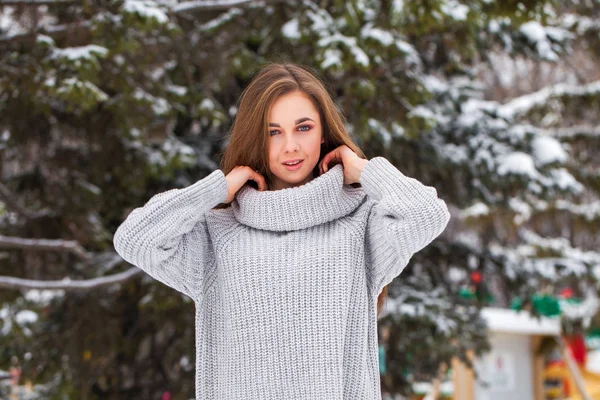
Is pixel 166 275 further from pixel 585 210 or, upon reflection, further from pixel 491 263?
pixel 585 210

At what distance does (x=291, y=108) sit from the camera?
95.8 inches

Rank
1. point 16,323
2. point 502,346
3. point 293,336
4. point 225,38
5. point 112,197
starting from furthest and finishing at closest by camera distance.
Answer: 1. point 502,346
2. point 112,197
3. point 225,38
4. point 16,323
5. point 293,336

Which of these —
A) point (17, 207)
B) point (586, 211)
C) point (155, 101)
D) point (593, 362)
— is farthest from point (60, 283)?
point (593, 362)

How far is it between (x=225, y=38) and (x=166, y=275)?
3502 millimetres

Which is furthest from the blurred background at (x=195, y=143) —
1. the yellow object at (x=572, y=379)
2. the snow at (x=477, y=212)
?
the yellow object at (x=572, y=379)

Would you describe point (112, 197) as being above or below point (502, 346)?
above

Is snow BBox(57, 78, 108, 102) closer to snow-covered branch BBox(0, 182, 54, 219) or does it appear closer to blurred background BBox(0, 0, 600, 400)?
blurred background BBox(0, 0, 600, 400)

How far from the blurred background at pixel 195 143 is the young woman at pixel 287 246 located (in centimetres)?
187

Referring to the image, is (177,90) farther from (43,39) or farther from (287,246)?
(287,246)

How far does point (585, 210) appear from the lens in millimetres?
8930

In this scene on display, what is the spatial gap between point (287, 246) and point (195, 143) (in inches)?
175

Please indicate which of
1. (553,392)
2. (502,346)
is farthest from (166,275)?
(553,392)

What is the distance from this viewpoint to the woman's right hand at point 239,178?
2.39 metres

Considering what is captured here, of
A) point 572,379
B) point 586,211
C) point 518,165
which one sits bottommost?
point 572,379
